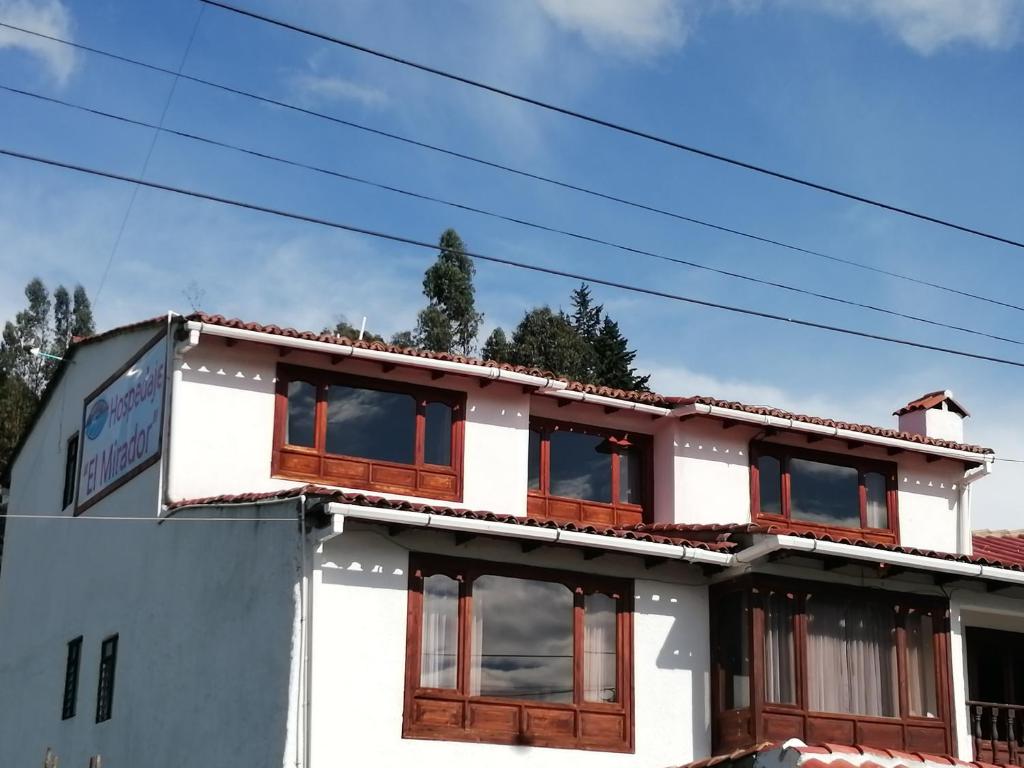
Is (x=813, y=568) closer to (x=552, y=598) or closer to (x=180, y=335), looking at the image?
(x=552, y=598)

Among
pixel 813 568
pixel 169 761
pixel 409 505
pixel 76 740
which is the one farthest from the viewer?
pixel 76 740

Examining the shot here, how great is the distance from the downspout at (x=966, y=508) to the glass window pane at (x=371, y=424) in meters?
10.7

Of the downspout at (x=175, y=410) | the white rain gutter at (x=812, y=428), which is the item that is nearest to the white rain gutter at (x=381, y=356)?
the downspout at (x=175, y=410)

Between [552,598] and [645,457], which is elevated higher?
[645,457]

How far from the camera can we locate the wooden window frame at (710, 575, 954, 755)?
20.1m

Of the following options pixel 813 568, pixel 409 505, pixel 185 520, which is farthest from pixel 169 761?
pixel 813 568

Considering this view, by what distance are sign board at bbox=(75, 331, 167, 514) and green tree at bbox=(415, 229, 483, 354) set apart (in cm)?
4803

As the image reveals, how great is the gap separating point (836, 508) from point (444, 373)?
7.93 meters

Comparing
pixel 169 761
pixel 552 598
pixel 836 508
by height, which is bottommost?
pixel 169 761

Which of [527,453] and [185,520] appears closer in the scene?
[185,520]

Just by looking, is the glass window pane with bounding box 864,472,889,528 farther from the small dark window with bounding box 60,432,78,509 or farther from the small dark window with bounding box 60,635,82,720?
the small dark window with bounding box 60,432,78,509

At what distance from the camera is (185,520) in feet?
67.2

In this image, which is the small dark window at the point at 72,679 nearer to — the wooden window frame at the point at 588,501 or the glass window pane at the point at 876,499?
the wooden window frame at the point at 588,501

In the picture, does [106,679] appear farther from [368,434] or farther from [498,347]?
[498,347]
